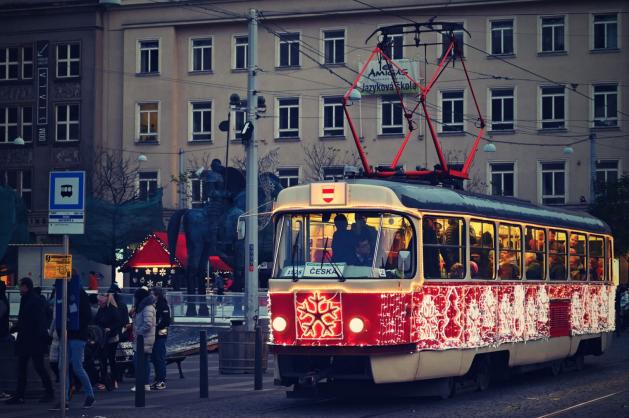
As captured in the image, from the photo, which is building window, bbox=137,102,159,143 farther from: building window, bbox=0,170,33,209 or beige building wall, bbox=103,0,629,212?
building window, bbox=0,170,33,209

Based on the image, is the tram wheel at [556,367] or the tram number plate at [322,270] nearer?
the tram number plate at [322,270]

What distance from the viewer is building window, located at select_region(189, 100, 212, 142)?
64.2 metres

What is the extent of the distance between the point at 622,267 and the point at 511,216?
3874cm

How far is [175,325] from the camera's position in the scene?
120ft

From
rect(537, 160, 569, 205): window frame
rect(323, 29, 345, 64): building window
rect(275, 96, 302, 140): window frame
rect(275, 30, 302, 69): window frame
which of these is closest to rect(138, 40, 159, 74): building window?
rect(275, 30, 302, 69): window frame

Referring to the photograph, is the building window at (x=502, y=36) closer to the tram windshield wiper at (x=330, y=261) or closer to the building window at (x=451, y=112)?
the building window at (x=451, y=112)

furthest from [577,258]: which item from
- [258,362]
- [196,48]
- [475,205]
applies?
[196,48]

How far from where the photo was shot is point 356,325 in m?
17.2

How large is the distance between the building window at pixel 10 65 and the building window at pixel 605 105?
28101 mm

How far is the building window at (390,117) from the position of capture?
6094 cm

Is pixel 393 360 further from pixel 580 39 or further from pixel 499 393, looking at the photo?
pixel 580 39

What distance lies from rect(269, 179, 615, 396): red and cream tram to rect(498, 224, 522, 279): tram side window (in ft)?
0.17

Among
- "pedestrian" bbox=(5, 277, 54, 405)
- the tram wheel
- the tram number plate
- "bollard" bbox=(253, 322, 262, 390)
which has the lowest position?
the tram wheel

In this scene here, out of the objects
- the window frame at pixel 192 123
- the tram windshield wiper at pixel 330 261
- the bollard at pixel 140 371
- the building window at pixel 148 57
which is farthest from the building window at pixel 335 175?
the building window at pixel 148 57
